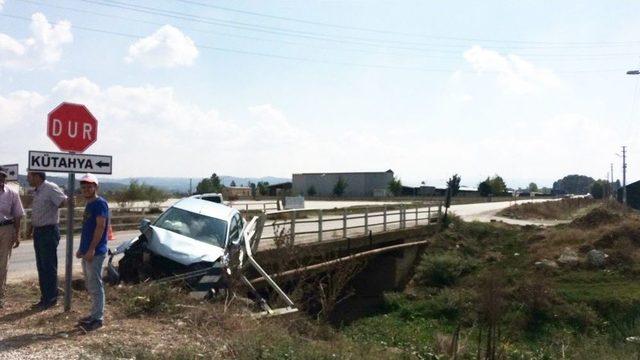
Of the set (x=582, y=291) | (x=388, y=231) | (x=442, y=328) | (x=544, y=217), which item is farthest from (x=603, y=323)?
(x=544, y=217)

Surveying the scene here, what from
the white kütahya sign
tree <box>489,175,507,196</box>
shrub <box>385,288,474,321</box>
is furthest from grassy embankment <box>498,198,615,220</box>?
tree <box>489,175,507,196</box>

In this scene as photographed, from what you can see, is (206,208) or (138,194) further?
(138,194)

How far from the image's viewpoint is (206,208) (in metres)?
12.1

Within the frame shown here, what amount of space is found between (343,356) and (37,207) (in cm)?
431

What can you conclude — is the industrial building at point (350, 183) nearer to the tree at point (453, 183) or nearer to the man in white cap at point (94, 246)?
the tree at point (453, 183)

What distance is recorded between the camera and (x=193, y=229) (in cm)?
1134

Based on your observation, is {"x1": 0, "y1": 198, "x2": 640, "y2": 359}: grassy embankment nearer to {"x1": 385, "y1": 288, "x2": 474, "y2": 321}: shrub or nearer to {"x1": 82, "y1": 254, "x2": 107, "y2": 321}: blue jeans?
{"x1": 385, "y1": 288, "x2": 474, "y2": 321}: shrub

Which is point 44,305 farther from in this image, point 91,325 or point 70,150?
point 70,150

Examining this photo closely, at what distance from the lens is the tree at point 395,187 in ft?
322

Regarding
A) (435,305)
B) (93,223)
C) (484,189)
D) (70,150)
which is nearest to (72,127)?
(70,150)

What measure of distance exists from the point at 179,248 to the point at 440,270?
1696 cm

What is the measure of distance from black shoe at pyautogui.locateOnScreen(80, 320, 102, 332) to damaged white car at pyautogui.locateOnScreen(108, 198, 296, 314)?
6.86 feet

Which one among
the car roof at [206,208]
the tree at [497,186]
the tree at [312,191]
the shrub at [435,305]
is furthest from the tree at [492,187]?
the car roof at [206,208]

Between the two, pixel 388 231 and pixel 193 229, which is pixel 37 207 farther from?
pixel 388 231
